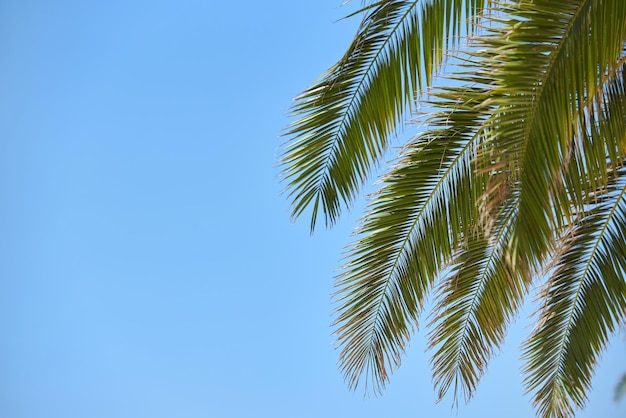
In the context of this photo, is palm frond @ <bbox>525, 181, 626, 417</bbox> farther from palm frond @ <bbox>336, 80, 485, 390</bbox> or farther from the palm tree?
palm frond @ <bbox>336, 80, 485, 390</bbox>

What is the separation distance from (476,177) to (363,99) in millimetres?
747

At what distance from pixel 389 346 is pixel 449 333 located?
2.13 ft

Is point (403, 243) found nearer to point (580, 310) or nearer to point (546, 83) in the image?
point (580, 310)

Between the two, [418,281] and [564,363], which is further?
[564,363]

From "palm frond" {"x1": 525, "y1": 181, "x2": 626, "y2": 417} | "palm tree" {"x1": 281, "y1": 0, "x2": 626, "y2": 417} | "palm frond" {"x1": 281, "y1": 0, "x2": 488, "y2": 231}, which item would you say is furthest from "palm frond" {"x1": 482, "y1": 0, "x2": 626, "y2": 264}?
"palm frond" {"x1": 525, "y1": 181, "x2": 626, "y2": 417}

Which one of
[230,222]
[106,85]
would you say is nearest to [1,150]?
[106,85]

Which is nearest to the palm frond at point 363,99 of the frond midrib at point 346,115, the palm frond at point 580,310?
the frond midrib at point 346,115

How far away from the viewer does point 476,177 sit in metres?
4.50

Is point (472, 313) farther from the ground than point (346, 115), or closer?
closer

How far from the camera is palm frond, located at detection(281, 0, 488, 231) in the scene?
4.41m

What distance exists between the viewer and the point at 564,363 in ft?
20.2

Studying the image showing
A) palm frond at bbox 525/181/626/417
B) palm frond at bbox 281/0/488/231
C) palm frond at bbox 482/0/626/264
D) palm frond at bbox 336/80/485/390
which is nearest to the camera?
palm frond at bbox 482/0/626/264

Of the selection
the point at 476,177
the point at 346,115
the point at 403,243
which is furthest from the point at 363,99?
the point at 403,243

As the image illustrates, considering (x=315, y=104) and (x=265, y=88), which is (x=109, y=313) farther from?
(x=315, y=104)
